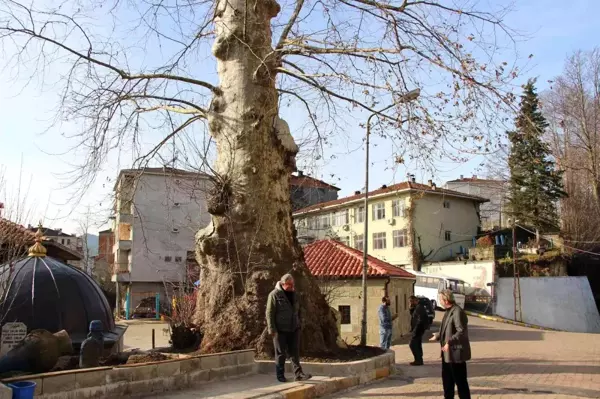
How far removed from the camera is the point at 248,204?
32.7 ft

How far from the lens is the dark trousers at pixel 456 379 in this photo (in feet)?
22.7

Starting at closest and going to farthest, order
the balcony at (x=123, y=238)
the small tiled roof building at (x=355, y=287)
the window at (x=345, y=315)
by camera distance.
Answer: the small tiled roof building at (x=355, y=287) < the window at (x=345, y=315) < the balcony at (x=123, y=238)

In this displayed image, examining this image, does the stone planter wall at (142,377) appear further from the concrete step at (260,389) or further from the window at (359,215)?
the window at (359,215)

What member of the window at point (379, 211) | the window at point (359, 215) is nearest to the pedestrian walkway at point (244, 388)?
the window at point (379, 211)

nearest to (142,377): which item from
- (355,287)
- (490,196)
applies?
(355,287)

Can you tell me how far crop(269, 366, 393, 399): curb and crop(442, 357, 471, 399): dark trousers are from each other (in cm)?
172

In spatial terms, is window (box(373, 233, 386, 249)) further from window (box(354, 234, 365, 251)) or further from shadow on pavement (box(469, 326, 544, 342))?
shadow on pavement (box(469, 326, 544, 342))

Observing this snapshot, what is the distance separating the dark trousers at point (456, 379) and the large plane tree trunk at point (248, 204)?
9.64 ft

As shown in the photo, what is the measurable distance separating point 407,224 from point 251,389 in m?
37.1

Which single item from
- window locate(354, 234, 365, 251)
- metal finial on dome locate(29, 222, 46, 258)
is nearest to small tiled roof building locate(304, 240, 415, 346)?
metal finial on dome locate(29, 222, 46, 258)

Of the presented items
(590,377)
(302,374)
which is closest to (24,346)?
(302,374)

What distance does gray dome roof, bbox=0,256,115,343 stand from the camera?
10.5m

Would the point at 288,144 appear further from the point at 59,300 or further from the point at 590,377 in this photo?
the point at 590,377

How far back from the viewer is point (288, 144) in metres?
10.6
